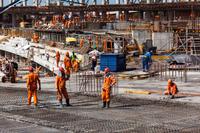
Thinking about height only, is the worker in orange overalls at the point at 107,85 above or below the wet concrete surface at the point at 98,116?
above

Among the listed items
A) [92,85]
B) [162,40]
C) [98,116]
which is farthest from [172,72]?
[162,40]

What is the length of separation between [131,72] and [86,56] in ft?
19.8

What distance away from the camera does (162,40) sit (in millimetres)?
49156

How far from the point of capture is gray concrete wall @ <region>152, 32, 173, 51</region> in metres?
48.0

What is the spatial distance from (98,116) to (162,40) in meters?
32.2

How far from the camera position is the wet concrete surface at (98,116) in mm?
15539

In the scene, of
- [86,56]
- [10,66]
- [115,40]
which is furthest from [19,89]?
[115,40]

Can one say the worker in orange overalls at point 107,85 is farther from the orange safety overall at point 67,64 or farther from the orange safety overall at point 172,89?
the orange safety overall at point 67,64

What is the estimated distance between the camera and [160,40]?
162 ft

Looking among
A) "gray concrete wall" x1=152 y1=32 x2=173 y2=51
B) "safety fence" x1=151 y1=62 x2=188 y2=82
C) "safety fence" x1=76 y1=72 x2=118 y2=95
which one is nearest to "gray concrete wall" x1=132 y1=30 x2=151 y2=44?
"gray concrete wall" x1=152 y1=32 x2=173 y2=51

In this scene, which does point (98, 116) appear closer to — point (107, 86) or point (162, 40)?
point (107, 86)

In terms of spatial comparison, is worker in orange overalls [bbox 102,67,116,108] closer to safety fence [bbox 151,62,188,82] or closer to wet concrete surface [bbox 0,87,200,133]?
wet concrete surface [bbox 0,87,200,133]

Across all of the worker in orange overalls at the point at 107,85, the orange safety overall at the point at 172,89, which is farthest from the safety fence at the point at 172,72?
the worker in orange overalls at the point at 107,85

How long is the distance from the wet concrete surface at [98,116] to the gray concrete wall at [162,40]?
26.0 m
